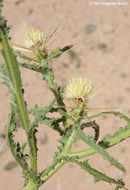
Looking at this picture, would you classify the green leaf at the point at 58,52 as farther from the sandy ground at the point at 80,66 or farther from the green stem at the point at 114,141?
the sandy ground at the point at 80,66

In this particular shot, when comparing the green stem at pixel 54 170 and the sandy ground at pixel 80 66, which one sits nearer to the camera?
the green stem at pixel 54 170

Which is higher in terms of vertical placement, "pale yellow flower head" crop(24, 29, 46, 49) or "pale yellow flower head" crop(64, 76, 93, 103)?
"pale yellow flower head" crop(24, 29, 46, 49)

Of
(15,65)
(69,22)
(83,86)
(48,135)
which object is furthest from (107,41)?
(15,65)

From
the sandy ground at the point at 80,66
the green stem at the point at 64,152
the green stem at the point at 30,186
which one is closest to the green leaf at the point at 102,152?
the green stem at the point at 64,152

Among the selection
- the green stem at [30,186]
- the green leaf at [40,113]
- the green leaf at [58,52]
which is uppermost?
the green leaf at [58,52]

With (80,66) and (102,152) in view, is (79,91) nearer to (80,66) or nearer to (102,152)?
(102,152)

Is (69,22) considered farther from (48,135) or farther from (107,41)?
(48,135)

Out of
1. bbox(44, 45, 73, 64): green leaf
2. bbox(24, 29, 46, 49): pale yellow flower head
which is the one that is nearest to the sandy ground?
bbox(24, 29, 46, 49): pale yellow flower head

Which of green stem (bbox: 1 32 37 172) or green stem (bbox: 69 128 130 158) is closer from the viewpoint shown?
green stem (bbox: 1 32 37 172)

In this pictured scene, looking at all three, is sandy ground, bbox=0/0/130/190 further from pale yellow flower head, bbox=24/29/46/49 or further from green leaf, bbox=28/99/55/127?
green leaf, bbox=28/99/55/127
